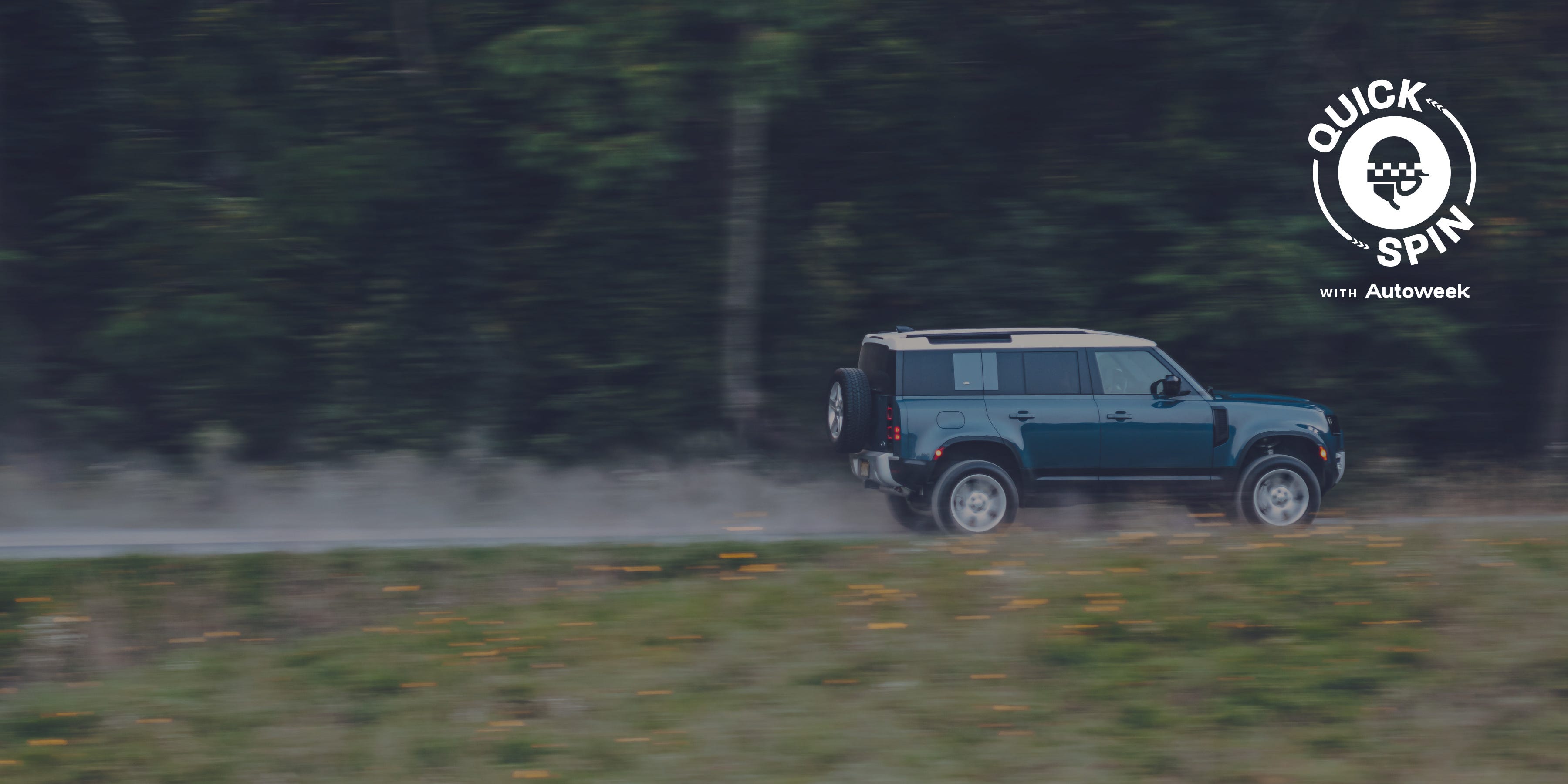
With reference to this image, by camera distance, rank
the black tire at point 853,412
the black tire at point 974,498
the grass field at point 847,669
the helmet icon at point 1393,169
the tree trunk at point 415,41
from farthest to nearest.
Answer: the helmet icon at point 1393,169
the tree trunk at point 415,41
the black tire at point 853,412
the black tire at point 974,498
the grass field at point 847,669

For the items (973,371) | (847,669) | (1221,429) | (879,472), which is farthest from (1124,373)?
(847,669)

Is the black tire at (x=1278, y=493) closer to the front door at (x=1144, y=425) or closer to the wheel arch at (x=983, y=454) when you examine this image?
the front door at (x=1144, y=425)

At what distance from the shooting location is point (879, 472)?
10.9 metres

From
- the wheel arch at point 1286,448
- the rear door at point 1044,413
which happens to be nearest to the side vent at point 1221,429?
the wheel arch at point 1286,448

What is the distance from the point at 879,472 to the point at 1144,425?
90.3 inches

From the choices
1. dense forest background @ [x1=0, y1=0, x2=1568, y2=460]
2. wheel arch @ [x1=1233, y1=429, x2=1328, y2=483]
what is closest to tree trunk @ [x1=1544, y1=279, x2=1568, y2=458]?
dense forest background @ [x1=0, y1=0, x2=1568, y2=460]

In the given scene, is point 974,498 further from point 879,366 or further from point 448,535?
point 448,535

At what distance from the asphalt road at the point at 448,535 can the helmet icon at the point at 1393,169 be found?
4.04m

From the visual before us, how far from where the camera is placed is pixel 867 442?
11.2 meters

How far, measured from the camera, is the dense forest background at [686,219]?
13.6m

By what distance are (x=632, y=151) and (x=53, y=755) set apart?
26.0 ft

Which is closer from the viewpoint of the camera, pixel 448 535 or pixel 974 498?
pixel 974 498

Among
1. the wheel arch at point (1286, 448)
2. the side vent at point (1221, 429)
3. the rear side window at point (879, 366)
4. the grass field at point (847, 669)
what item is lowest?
the grass field at point (847, 669)

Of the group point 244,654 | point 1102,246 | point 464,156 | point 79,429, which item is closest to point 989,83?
point 1102,246
